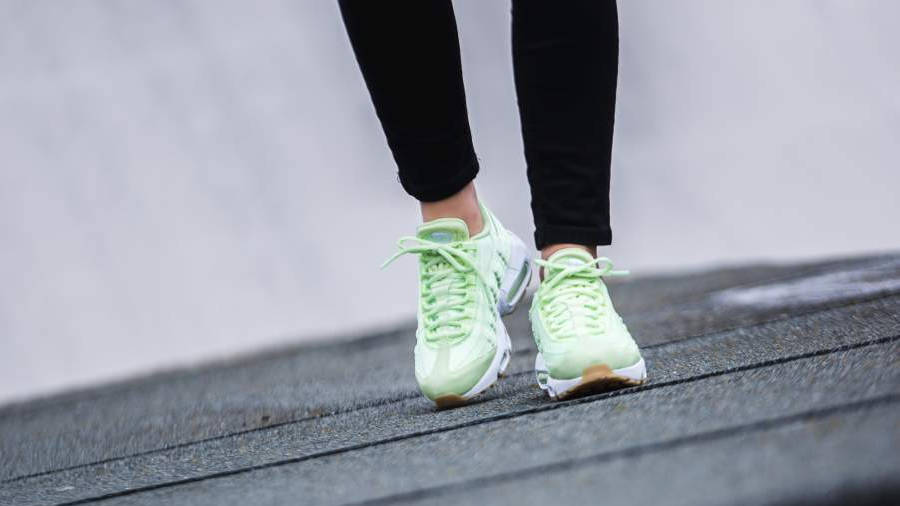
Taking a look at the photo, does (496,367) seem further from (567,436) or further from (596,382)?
(567,436)

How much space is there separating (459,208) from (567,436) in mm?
389

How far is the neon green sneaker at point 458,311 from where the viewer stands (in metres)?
0.97

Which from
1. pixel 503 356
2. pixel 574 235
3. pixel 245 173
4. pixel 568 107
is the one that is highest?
pixel 568 107

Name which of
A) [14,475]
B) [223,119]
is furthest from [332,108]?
[14,475]

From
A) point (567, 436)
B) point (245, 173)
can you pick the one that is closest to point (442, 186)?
point (567, 436)

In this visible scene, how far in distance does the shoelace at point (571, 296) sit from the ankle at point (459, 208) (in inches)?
3.7

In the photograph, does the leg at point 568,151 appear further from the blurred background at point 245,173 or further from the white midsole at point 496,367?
the blurred background at point 245,173

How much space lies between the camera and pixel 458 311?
1014mm

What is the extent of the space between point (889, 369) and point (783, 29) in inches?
83.9

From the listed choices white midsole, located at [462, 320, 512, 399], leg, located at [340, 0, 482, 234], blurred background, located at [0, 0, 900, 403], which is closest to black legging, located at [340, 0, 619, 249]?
leg, located at [340, 0, 482, 234]

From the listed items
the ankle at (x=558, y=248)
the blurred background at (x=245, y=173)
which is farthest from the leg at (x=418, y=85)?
the blurred background at (x=245, y=173)

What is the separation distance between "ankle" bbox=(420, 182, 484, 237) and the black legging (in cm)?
1

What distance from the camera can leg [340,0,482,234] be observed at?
95 cm

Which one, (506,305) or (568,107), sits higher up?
(568,107)
